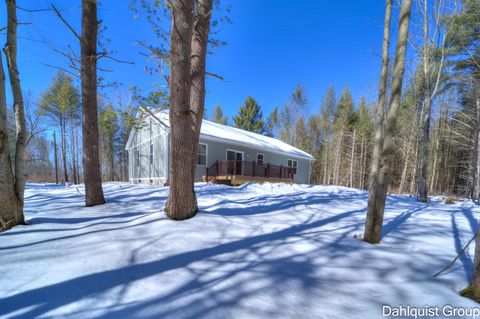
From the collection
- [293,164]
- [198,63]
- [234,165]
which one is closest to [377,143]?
[198,63]

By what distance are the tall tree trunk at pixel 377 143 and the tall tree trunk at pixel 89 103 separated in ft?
17.3

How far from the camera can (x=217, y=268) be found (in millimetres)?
2080

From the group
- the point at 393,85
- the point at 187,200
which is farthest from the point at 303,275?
the point at 393,85

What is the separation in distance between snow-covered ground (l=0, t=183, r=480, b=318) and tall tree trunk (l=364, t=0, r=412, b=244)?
0.26 meters

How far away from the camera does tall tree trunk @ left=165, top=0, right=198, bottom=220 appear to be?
3.29 m

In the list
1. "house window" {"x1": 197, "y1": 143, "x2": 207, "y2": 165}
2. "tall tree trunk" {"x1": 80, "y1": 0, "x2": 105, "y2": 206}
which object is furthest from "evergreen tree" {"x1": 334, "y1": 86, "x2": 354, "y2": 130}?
"tall tree trunk" {"x1": 80, "y1": 0, "x2": 105, "y2": 206}

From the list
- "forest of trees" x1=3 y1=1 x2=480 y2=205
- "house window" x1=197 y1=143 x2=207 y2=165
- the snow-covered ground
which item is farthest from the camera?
"house window" x1=197 y1=143 x2=207 y2=165

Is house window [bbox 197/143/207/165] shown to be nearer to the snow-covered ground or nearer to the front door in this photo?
the front door

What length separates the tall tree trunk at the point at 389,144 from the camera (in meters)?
2.93

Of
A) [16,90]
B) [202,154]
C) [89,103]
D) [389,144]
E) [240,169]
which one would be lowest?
[240,169]

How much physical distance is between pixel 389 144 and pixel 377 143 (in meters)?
0.43

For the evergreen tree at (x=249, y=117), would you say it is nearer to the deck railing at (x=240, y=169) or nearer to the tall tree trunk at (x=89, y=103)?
the deck railing at (x=240, y=169)

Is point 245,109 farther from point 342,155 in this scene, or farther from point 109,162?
→ point 109,162

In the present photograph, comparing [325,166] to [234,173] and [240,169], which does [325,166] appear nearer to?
[240,169]
